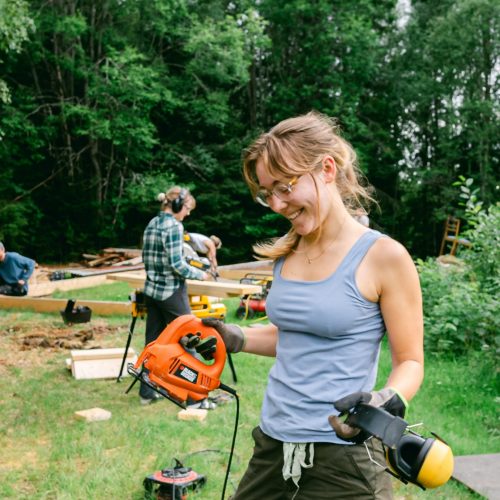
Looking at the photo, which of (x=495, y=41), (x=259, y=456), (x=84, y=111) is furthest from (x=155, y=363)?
(x=495, y=41)

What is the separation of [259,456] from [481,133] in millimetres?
22338

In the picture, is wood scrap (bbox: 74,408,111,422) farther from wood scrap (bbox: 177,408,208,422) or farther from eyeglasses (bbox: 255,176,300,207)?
eyeglasses (bbox: 255,176,300,207)

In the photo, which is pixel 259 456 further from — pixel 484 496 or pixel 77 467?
pixel 77 467

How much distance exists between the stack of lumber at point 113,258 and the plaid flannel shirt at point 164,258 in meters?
11.6

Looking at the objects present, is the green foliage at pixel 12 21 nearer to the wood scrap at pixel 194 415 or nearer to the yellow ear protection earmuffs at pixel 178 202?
the yellow ear protection earmuffs at pixel 178 202

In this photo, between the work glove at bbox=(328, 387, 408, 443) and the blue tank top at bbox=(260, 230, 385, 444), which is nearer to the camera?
the work glove at bbox=(328, 387, 408, 443)

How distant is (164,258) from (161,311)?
53 cm

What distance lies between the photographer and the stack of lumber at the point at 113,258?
17.6 meters

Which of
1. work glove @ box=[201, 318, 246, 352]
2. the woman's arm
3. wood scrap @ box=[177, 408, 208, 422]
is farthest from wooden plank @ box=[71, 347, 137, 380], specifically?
the woman's arm

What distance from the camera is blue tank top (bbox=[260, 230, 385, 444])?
1.76 meters

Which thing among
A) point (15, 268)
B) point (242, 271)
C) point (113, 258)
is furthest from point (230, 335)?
point (113, 258)

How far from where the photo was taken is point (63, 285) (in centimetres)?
1236

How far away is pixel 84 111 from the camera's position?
1953 centimetres

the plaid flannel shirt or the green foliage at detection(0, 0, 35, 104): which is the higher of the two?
the green foliage at detection(0, 0, 35, 104)
